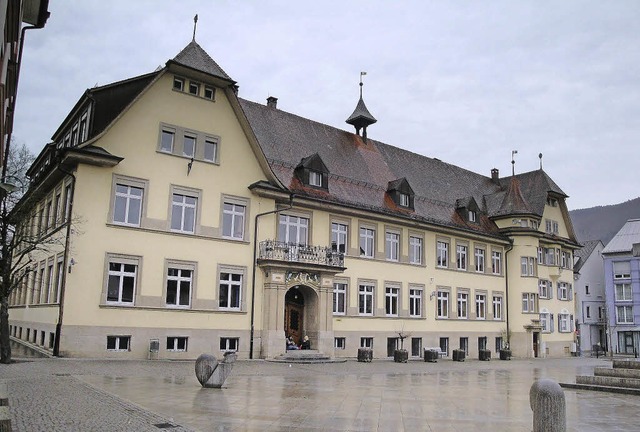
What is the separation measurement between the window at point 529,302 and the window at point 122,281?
29.0 metres

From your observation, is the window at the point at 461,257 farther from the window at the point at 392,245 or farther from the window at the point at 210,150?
the window at the point at 210,150

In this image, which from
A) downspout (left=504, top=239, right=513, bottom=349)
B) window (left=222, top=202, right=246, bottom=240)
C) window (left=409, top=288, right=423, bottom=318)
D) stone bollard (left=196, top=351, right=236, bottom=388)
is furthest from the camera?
downspout (left=504, top=239, right=513, bottom=349)

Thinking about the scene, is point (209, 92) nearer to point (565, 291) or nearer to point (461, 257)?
point (461, 257)

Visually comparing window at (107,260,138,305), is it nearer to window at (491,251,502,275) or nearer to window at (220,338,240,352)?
window at (220,338,240,352)

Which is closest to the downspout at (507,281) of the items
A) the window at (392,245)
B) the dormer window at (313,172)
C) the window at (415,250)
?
the window at (415,250)

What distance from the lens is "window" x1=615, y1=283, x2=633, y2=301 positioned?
204 ft

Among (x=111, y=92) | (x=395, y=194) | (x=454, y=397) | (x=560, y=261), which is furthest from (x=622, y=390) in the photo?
(x=560, y=261)

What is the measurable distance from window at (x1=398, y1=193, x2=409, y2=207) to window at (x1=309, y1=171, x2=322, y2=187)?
20.9 ft

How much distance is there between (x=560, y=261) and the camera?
4741 cm

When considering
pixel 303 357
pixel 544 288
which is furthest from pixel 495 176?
pixel 303 357

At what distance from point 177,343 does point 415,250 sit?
16.6 m

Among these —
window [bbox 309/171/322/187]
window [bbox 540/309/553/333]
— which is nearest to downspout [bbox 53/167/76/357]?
window [bbox 309/171/322/187]

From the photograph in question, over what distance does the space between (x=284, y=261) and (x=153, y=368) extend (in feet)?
28.9

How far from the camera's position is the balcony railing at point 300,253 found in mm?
27484
